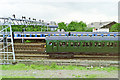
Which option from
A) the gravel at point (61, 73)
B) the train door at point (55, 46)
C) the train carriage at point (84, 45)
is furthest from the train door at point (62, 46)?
the gravel at point (61, 73)

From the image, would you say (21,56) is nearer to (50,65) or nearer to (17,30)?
(50,65)

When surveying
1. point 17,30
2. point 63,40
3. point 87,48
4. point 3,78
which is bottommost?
point 3,78

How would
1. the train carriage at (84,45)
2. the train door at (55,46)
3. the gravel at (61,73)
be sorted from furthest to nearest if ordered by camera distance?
1. the train door at (55,46)
2. the train carriage at (84,45)
3. the gravel at (61,73)

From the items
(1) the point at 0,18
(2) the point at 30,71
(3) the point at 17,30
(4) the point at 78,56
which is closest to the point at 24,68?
(2) the point at 30,71

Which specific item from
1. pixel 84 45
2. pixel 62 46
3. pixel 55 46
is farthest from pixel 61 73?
pixel 84 45

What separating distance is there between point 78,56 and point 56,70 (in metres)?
5.09

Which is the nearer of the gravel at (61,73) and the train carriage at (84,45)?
the gravel at (61,73)

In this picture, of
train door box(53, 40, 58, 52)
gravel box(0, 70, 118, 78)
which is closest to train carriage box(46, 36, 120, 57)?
train door box(53, 40, 58, 52)

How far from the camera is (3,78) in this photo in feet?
31.6

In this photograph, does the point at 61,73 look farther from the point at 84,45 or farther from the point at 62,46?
the point at 84,45

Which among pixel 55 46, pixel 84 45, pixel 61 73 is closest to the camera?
pixel 61 73

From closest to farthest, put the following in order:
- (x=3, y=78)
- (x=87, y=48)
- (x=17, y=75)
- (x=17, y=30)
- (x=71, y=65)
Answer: (x=3, y=78)
(x=17, y=75)
(x=71, y=65)
(x=87, y=48)
(x=17, y=30)

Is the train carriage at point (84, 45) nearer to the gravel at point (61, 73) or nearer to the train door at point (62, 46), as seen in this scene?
the train door at point (62, 46)

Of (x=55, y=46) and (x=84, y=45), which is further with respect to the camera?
(x=55, y=46)
